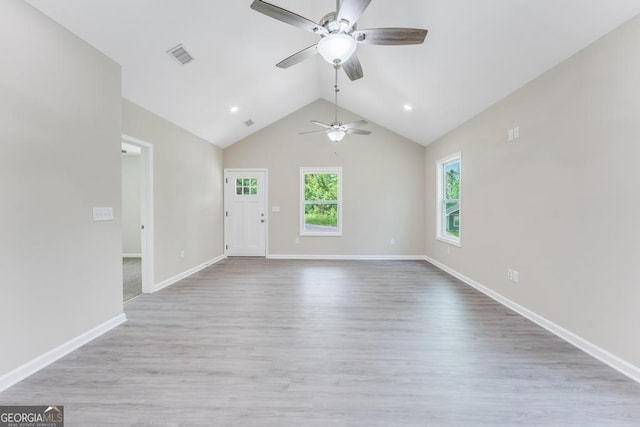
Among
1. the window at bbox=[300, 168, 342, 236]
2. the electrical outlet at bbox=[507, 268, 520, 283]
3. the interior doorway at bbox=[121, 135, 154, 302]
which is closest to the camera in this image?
the electrical outlet at bbox=[507, 268, 520, 283]

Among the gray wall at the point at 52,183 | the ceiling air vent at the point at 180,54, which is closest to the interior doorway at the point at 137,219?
the gray wall at the point at 52,183

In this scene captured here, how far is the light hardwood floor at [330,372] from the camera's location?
64.6 inches

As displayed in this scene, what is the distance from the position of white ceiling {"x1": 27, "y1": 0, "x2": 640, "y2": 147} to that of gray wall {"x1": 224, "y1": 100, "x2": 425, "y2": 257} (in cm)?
117

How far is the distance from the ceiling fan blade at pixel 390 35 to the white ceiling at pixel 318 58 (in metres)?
0.86

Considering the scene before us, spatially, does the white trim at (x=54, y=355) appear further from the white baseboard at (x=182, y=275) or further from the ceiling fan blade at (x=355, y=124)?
the ceiling fan blade at (x=355, y=124)

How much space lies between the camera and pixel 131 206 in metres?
6.73

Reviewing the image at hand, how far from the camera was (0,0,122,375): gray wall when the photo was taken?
191cm

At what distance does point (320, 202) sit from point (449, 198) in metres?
2.76

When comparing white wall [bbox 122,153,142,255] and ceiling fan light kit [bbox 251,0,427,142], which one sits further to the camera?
white wall [bbox 122,153,142,255]

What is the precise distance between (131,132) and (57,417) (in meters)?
3.05

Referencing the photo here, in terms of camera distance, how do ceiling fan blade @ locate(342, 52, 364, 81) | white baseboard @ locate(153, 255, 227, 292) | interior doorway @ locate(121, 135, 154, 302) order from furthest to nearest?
white baseboard @ locate(153, 255, 227, 292) < interior doorway @ locate(121, 135, 154, 302) < ceiling fan blade @ locate(342, 52, 364, 81)

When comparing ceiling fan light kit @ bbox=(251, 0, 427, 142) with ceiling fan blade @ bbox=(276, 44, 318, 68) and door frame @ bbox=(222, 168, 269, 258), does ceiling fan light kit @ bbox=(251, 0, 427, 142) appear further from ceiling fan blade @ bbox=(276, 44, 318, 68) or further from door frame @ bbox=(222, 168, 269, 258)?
door frame @ bbox=(222, 168, 269, 258)

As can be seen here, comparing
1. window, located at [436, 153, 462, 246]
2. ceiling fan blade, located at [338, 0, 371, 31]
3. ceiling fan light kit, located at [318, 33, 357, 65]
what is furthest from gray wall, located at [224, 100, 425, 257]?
ceiling fan blade, located at [338, 0, 371, 31]

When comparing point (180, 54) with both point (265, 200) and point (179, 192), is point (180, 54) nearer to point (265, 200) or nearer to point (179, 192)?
point (179, 192)
